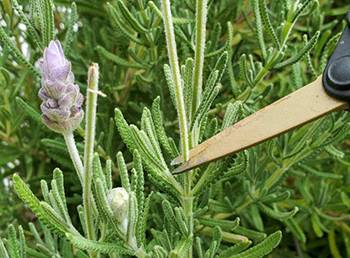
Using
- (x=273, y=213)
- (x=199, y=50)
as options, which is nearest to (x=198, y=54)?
(x=199, y=50)

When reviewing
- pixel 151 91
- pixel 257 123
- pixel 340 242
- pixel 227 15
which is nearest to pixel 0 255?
pixel 257 123

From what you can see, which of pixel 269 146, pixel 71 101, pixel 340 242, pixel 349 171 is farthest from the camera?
pixel 340 242

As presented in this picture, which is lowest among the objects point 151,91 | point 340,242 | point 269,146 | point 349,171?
point 340,242

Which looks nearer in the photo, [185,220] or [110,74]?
[185,220]

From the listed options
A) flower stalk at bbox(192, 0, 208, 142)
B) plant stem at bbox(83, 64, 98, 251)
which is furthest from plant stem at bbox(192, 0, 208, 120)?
plant stem at bbox(83, 64, 98, 251)

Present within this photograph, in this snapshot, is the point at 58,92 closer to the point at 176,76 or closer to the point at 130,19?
the point at 176,76

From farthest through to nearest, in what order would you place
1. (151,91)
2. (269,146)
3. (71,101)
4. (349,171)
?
(349,171)
(151,91)
(269,146)
(71,101)

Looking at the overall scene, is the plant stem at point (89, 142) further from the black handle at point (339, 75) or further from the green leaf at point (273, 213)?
the green leaf at point (273, 213)

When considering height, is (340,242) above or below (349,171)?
below

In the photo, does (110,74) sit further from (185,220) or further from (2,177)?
(185,220)
